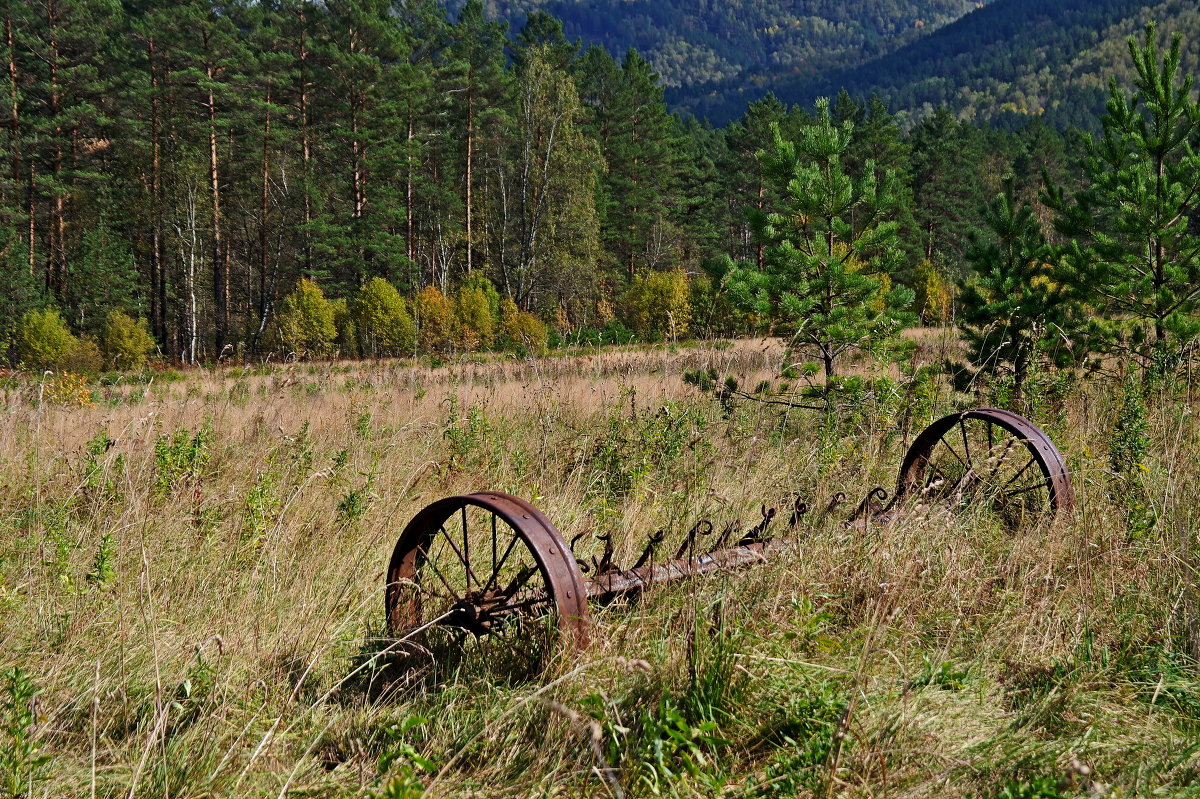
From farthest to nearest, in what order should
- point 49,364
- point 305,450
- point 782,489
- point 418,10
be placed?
point 418,10 < point 49,364 < point 305,450 < point 782,489

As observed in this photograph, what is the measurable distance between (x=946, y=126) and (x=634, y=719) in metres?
43.4

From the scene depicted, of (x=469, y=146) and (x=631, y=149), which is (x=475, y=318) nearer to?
(x=469, y=146)

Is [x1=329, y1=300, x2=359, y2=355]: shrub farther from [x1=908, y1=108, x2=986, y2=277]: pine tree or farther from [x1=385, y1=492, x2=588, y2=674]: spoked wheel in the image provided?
[x1=908, y1=108, x2=986, y2=277]: pine tree

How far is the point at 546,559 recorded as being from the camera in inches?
89.5

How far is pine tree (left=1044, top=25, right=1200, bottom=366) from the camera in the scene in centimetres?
678

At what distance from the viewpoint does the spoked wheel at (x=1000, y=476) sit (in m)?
3.34

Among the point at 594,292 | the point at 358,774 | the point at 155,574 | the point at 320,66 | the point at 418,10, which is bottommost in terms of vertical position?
the point at 358,774

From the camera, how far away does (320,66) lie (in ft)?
87.3

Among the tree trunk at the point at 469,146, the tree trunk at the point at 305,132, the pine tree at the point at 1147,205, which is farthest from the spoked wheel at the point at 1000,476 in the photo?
the tree trunk at the point at 469,146

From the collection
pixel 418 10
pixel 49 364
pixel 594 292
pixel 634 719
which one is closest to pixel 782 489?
pixel 634 719

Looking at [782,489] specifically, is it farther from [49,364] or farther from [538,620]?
[49,364]

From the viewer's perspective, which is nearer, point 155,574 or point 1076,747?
point 1076,747

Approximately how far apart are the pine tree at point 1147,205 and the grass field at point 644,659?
110 inches

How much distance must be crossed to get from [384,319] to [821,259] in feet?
57.2
